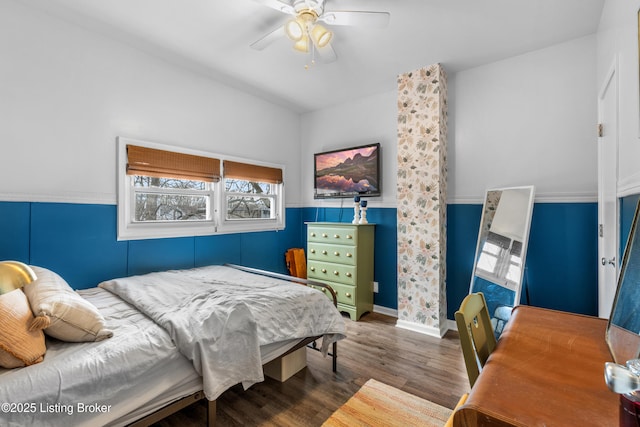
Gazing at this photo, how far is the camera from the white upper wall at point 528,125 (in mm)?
2480

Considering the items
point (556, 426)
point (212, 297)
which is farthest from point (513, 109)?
point (212, 297)

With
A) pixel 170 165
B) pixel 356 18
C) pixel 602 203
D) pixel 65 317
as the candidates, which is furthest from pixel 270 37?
pixel 602 203

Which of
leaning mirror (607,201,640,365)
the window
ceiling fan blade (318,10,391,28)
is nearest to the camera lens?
leaning mirror (607,201,640,365)

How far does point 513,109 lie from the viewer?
9.14 ft

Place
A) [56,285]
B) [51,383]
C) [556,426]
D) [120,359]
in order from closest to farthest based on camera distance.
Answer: [556,426]
[51,383]
[120,359]
[56,285]

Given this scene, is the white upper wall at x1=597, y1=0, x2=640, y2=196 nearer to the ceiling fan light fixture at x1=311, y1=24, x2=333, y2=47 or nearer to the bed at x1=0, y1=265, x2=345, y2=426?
the ceiling fan light fixture at x1=311, y1=24, x2=333, y2=47

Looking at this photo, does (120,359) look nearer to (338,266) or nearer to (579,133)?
(338,266)

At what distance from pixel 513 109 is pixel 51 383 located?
375cm

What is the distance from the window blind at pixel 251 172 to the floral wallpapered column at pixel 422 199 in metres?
1.70

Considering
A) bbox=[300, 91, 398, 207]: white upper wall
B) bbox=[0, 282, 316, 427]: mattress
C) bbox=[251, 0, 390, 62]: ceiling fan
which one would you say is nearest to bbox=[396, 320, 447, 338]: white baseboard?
bbox=[300, 91, 398, 207]: white upper wall

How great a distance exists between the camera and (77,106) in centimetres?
235

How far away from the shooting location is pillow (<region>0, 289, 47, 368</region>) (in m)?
1.13

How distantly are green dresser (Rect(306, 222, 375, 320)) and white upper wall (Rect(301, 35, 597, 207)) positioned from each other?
3.75ft

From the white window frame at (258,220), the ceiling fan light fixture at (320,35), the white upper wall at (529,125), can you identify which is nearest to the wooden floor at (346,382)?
the white upper wall at (529,125)
